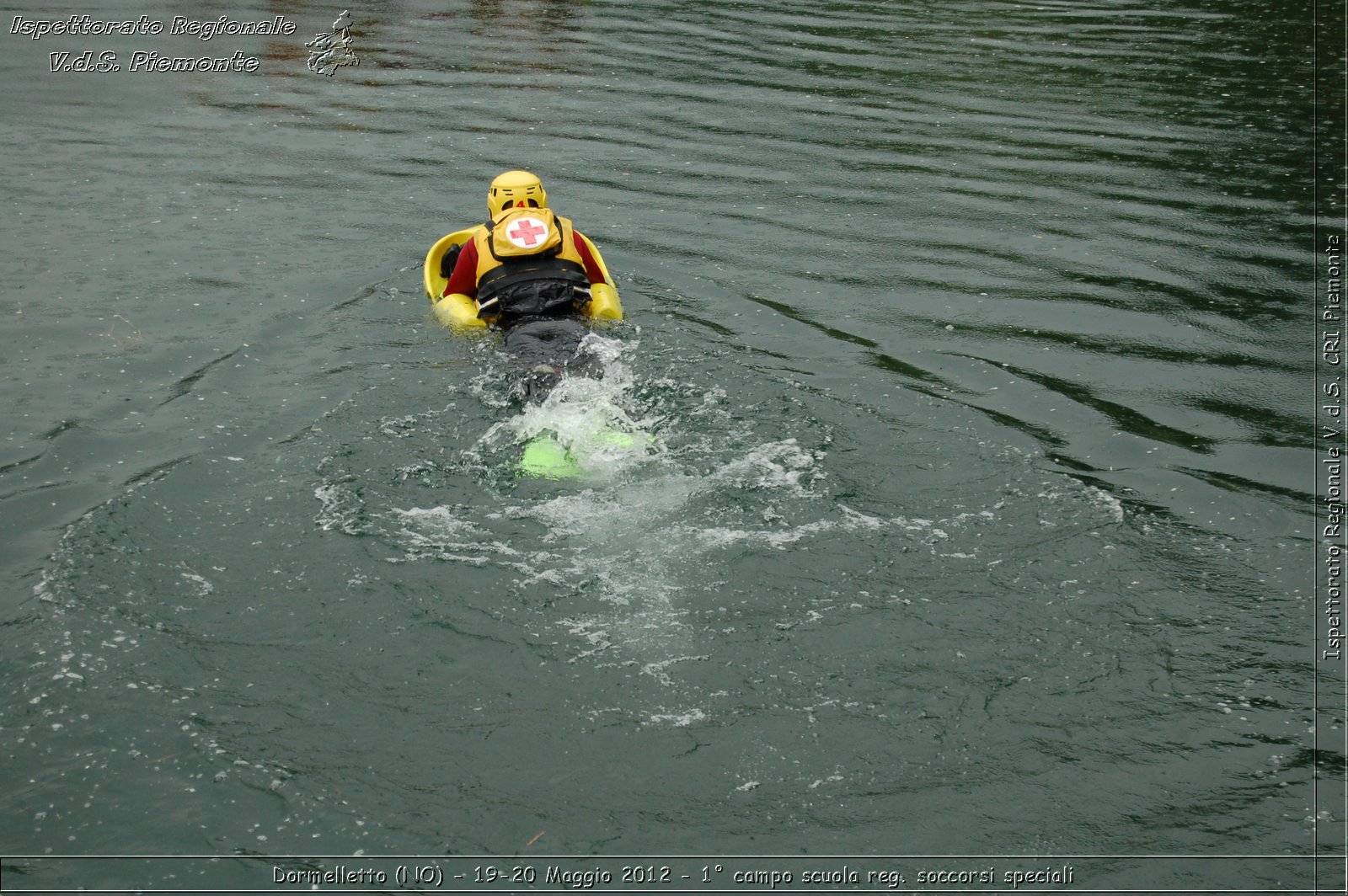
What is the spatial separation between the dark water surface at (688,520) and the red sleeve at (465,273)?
541 millimetres

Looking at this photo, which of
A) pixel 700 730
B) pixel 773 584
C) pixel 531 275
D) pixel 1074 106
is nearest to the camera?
pixel 700 730

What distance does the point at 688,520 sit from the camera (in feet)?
21.1

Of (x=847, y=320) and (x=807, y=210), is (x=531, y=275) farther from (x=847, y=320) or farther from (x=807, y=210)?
(x=807, y=210)

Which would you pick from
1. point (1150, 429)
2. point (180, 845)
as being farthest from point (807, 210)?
point (180, 845)

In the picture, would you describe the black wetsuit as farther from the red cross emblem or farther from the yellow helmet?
the yellow helmet

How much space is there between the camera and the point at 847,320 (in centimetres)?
977

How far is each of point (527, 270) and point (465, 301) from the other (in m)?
0.59

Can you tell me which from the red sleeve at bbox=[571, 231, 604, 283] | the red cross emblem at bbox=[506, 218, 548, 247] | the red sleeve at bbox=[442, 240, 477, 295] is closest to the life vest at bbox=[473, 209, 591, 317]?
the red cross emblem at bbox=[506, 218, 548, 247]

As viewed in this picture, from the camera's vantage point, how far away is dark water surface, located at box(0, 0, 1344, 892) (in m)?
4.75

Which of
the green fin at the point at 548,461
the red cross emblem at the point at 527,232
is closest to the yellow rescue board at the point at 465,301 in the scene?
the red cross emblem at the point at 527,232

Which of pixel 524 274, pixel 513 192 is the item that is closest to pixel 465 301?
pixel 524 274

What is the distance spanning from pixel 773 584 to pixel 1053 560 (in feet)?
4.87

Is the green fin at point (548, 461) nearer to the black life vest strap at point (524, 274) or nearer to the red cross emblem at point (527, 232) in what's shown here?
the black life vest strap at point (524, 274)

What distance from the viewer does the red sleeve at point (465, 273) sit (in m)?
9.27
